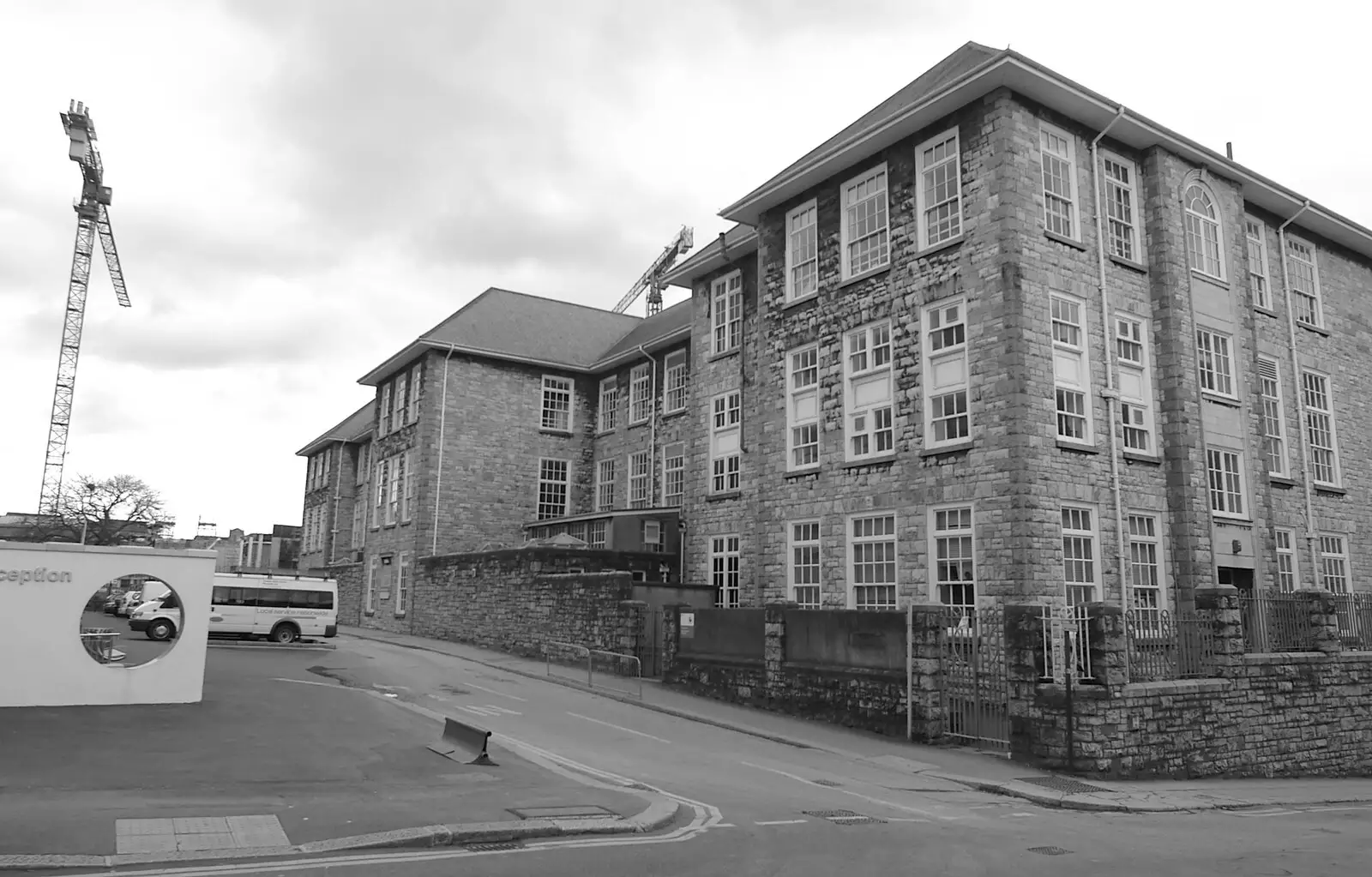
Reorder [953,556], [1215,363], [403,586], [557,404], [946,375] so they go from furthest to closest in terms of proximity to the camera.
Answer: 1. [557,404]
2. [403,586]
3. [1215,363]
4. [946,375]
5. [953,556]

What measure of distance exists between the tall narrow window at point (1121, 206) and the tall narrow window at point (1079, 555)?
605cm

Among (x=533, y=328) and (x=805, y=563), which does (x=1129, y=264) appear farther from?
(x=533, y=328)

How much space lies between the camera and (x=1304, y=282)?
2616 cm

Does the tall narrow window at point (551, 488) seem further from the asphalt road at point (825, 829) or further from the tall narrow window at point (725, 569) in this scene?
the asphalt road at point (825, 829)

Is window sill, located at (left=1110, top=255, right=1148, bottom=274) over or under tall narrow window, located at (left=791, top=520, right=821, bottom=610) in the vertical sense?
over

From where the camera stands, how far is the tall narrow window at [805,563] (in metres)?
22.9

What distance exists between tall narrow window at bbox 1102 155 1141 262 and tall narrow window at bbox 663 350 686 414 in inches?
628

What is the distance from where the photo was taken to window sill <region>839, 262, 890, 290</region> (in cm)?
2184

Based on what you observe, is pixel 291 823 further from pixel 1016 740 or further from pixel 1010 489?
A: pixel 1010 489

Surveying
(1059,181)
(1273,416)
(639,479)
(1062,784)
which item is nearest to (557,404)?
(639,479)

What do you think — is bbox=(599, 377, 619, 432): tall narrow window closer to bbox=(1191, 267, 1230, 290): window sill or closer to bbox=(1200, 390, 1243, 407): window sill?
bbox=(1191, 267, 1230, 290): window sill

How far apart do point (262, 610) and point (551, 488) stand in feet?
43.5

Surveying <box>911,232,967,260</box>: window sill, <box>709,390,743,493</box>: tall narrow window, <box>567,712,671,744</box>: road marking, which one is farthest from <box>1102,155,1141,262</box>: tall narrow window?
<box>567,712,671,744</box>: road marking

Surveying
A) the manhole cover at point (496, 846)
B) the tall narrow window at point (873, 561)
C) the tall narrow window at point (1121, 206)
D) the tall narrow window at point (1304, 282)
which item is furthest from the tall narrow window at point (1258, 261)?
the manhole cover at point (496, 846)
